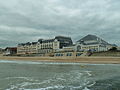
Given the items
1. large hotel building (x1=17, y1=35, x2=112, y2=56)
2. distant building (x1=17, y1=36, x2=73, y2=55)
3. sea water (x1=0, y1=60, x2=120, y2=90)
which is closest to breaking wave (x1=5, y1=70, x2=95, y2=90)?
sea water (x1=0, y1=60, x2=120, y2=90)

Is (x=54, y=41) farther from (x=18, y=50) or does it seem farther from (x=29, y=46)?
(x=18, y=50)

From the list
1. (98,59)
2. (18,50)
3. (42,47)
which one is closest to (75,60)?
(98,59)

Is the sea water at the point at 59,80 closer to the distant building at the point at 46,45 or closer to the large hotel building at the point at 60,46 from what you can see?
the large hotel building at the point at 60,46

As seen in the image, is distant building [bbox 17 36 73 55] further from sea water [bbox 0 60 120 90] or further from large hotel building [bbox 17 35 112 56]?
sea water [bbox 0 60 120 90]

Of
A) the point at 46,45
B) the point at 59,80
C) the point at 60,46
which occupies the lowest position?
the point at 59,80

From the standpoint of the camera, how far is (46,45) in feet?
399

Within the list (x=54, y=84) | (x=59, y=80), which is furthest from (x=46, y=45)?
(x=54, y=84)

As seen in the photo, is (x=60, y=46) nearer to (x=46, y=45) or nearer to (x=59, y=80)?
(x=46, y=45)

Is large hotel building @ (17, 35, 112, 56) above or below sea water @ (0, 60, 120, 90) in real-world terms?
above

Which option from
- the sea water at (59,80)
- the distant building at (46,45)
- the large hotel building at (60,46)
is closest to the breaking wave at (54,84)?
the sea water at (59,80)

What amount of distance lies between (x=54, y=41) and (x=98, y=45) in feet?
107

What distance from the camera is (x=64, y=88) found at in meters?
14.8

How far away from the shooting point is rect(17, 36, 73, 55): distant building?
11327cm

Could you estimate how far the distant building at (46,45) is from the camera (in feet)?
372
